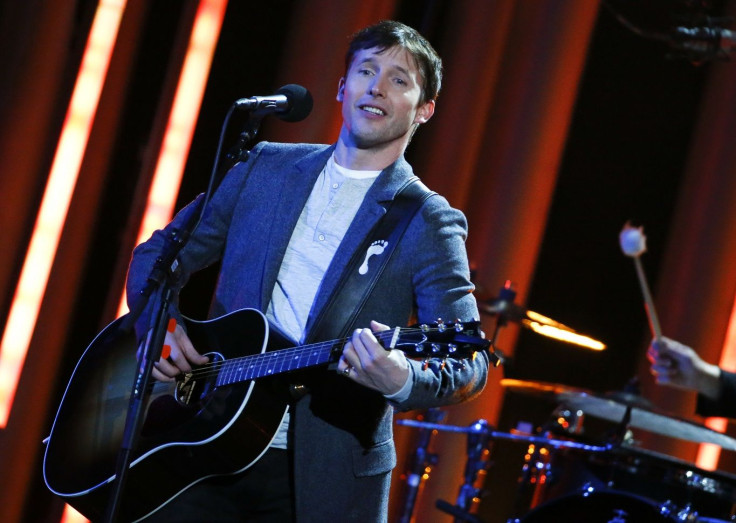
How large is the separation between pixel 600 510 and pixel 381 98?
211 cm

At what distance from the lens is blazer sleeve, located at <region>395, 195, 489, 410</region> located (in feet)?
7.22

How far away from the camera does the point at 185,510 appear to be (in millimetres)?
2326

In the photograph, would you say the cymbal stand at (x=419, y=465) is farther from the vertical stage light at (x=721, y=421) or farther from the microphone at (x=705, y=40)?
the microphone at (x=705, y=40)

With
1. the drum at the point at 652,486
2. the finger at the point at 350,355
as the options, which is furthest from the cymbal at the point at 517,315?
the finger at the point at 350,355

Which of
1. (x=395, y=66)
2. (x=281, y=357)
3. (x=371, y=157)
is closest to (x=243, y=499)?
(x=281, y=357)

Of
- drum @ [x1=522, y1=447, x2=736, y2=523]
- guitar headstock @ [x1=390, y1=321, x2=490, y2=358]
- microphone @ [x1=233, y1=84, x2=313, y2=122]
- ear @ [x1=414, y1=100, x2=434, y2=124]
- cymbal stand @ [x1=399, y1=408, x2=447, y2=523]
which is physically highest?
ear @ [x1=414, y1=100, x2=434, y2=124]

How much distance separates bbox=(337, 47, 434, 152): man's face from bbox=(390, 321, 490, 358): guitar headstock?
0.59 m

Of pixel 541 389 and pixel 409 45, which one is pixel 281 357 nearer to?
pixel 409 45

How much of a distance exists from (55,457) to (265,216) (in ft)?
2.73

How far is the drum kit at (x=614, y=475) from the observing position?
3811 millimetres

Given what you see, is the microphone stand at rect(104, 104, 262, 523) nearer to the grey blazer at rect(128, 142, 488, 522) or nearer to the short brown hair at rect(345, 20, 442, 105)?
the grey blazer at rect(128, 142, 488, 522)

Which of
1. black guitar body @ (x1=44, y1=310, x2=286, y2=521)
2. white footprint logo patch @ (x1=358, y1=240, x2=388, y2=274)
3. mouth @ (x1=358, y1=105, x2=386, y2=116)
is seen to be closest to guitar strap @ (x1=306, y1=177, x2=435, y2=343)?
white footprint logo patch @ (x1=358, y1=240, x2=388, y2=274)

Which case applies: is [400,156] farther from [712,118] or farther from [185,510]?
[712,118]

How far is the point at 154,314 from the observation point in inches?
91.6
